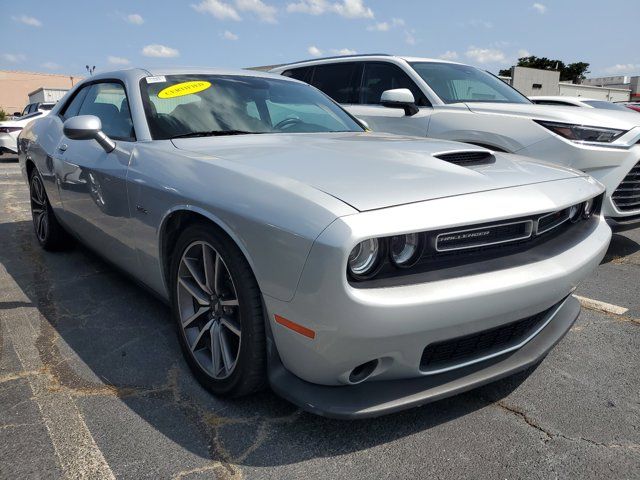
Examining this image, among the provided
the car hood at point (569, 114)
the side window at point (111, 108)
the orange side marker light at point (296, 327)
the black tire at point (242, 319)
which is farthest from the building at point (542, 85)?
the orange side marker light at point (296, 327)

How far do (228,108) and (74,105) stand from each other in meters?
1.88

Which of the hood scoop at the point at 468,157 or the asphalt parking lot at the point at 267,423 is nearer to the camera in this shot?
the asphalt parking lot at the point at 267,423

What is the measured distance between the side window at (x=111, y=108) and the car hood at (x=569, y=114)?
2958mm

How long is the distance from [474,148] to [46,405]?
7.38 feet

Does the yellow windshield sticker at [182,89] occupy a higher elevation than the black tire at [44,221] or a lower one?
higher

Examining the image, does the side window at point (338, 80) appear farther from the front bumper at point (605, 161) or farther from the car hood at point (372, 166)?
the car hood at point (372, 166)

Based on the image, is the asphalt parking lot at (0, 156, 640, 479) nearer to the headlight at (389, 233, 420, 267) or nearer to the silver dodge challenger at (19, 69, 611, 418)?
the silver dodge challenger at (19, 69, 611, 418)

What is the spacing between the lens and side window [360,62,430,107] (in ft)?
16.6

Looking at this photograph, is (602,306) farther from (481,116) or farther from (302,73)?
(302,73)

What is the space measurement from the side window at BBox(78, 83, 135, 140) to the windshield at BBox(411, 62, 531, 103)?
9.67 feet

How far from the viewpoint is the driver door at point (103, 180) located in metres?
2.80

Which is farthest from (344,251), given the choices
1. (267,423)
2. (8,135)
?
(8,135)

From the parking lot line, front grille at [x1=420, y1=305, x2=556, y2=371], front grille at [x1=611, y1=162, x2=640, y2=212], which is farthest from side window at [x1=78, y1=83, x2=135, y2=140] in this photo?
front grille at [x1=611, y1=162, x2=640, y2=212]

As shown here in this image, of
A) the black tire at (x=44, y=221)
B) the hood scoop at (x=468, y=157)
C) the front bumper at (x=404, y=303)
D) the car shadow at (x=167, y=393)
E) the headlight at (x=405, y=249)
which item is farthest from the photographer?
the black tire at (x=44, y=221)
